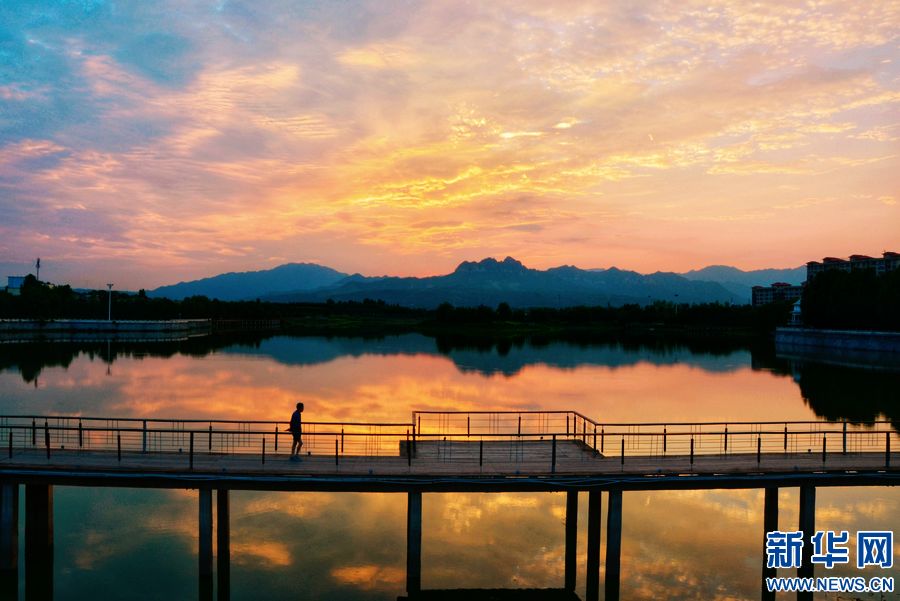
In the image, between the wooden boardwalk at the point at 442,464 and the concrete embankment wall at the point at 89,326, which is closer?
the wooden boardwalk at the point at 442,464

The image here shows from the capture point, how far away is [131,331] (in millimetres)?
173000

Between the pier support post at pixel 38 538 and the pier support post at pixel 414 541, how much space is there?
1219 cm

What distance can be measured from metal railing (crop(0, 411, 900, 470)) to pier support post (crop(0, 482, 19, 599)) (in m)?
1.56

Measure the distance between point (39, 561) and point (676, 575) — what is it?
22.6 meters

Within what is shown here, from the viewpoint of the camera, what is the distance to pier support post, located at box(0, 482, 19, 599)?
21.0m

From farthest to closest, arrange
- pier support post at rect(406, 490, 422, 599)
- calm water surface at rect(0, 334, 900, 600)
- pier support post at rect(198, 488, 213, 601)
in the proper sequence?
calm water surface at rect(0, 334, 900, 600) < pier support post at rect(198, 488, 213, 601) < pier support post at rect(406, 490, 422, 599)

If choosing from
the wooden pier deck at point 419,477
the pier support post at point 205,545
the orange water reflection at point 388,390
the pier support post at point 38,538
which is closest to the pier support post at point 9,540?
the wooden pier deck at point 419,477

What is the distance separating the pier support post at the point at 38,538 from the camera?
22969 millimetres

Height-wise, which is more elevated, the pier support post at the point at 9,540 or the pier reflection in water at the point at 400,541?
the pier support post at the point at 9,540

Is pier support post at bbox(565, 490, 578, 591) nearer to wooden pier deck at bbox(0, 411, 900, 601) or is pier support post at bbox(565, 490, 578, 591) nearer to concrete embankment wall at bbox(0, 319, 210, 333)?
wooden pier deck at bbox(0, 411, 900, 601)

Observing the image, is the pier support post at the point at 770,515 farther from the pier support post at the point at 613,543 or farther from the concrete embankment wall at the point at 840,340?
the concrete embankment wall at the point at 840,340

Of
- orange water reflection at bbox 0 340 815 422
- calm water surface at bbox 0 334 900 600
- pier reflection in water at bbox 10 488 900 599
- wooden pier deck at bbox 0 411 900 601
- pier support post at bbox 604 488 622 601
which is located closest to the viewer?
wooden pier deck at bbox 0 411 900 601

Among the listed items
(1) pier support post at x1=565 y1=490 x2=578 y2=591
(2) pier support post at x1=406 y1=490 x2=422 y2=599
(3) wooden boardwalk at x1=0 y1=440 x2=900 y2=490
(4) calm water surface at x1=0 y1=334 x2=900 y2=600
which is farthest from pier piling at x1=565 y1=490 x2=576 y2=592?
(2) pier support post at x1=406 y1=490 x2=422 y2=599

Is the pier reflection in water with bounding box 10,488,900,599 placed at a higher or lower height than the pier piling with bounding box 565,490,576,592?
lower
